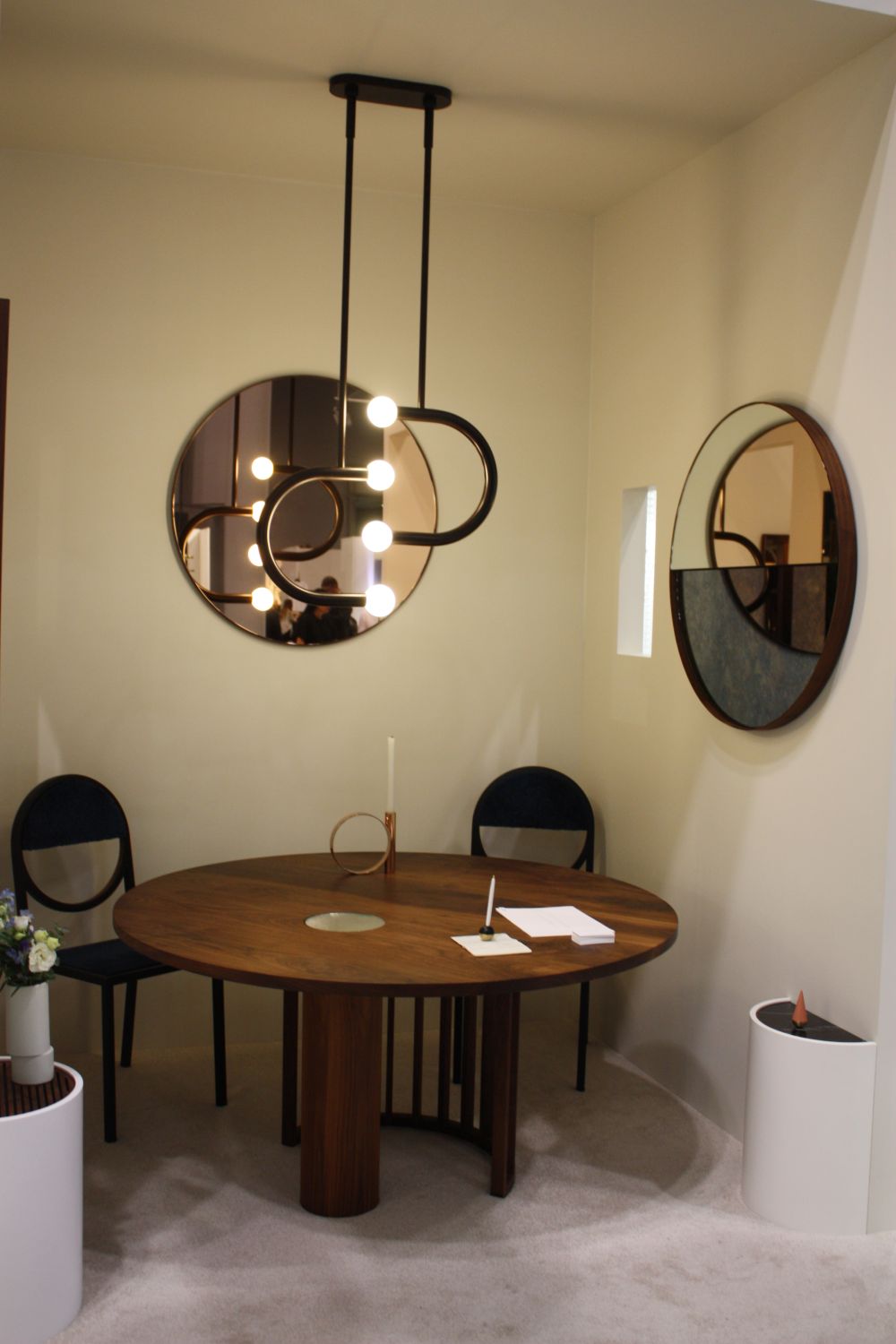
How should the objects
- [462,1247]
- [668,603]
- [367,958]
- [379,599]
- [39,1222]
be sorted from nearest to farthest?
[39,1222] → [367,958] → [462,1247] → [379,599] → [668,603]

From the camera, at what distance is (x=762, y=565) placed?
325 cm

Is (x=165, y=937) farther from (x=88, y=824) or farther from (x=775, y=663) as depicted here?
(x=775, y=663)

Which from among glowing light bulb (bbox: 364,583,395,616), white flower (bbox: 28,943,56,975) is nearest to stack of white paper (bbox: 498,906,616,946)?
glowing light bulb (bbox: 364,583,395,616)

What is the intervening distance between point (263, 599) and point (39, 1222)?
80.2 inches

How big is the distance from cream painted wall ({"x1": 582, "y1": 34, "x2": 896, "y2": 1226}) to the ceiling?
188mm

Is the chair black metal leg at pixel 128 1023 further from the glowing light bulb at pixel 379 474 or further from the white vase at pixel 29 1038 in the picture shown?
the glowing light bulb at pixel 379 474

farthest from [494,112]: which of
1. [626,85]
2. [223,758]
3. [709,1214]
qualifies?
[709,1214]

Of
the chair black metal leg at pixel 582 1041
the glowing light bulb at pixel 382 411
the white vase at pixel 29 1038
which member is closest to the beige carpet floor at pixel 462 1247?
the chair black metal leg at pixel 582 1041

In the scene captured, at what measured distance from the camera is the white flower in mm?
2516

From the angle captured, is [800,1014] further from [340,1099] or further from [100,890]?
[100,890]

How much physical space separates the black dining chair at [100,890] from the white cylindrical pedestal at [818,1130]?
1483 mm

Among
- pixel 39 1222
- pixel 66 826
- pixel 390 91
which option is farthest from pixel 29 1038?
pixel 390 91

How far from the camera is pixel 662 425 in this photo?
3.86 m

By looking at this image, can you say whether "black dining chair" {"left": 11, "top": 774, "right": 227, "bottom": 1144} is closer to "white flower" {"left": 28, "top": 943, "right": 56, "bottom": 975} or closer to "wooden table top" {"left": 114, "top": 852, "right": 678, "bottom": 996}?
"wooden table top" {"left": 114, "top": 852, "right": 678, "bottom": 996}
